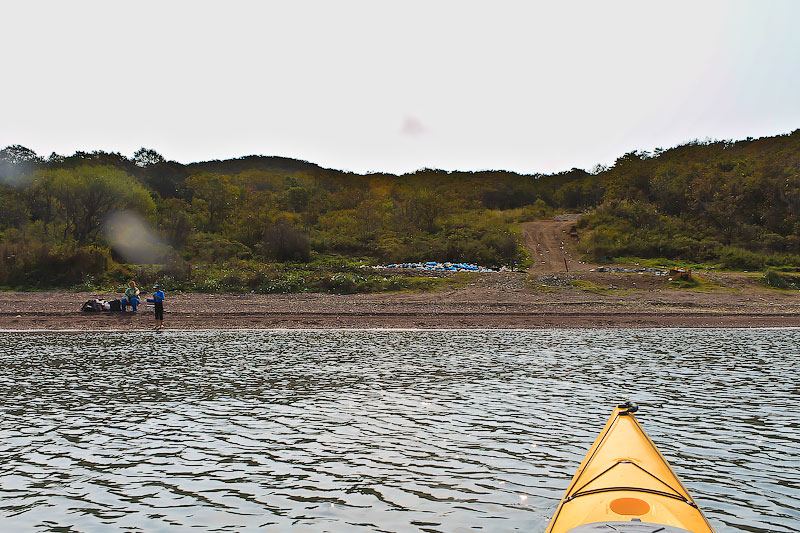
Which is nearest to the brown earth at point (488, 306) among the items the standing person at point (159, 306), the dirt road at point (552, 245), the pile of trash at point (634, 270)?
the standing person at point (159, 306)

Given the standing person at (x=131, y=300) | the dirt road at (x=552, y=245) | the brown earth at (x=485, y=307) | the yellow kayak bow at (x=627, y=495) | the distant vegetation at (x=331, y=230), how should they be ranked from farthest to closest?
the dirt road at (x=552, y=245), the distant vegetation at (x=331, y=230), the standing person at (x=131, y=300), the brown earth at (x=485, y=307), the yellow kayak bow at (x=627, y=495)

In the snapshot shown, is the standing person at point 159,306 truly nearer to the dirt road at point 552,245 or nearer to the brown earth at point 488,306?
the brown earth at point 488,306

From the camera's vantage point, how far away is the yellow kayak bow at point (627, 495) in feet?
22.6

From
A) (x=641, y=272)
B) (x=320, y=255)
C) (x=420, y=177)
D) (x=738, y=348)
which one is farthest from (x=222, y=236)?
(x=420, y=177)

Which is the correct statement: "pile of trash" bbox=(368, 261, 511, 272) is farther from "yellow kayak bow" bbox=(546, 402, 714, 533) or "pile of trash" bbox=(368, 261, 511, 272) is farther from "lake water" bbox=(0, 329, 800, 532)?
"yellow kayak bow" bbox=(546, 402, 714, 533)

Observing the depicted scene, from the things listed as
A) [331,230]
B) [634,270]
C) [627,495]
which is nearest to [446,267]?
[634,270]

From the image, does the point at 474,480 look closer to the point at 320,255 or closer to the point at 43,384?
the point at 43,384

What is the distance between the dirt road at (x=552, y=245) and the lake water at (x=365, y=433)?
25074 mm

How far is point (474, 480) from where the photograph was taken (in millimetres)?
9586

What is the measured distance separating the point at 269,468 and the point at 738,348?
62.1 feet

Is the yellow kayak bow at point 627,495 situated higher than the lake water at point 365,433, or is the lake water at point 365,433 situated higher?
the yellow kayak bow at point 627,495

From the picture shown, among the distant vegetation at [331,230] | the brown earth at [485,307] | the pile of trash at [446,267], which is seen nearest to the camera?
the brown earth at [485,307]

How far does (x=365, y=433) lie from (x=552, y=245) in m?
48.5

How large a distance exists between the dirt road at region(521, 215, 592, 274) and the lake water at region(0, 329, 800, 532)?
25074 mm
